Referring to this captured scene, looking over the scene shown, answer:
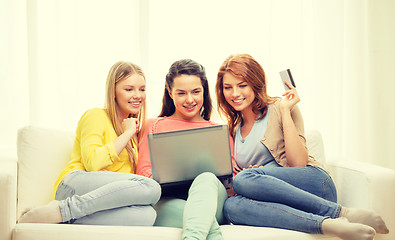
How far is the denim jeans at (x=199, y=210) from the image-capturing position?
1502 mm

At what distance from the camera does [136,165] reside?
205 cm

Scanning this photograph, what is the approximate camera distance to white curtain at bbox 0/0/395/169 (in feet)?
9.14

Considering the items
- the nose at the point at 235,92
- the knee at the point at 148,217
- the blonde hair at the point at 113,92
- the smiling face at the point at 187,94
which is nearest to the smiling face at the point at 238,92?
the nose at the point at 235,92

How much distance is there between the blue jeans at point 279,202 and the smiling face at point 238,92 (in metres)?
0.38

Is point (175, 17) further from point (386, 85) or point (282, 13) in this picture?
point (386, 85)

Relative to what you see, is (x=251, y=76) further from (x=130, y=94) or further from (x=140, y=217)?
(x=140, y=217)

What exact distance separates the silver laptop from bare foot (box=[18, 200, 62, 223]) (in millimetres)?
393

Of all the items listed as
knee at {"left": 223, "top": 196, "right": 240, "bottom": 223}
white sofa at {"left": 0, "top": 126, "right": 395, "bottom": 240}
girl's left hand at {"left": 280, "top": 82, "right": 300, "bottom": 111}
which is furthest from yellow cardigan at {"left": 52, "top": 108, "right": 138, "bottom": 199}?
girl's left hand at {"left": 280, "top": 82, "right": 300, "bottom": 111}

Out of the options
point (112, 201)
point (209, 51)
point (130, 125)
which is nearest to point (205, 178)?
point (112, 201)

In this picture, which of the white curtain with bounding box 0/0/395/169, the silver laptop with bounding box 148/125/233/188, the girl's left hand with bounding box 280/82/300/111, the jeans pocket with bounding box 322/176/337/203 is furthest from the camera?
the white curtain with bounding box 0/0/395/169

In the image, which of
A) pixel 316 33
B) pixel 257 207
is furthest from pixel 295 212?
pixel 316 33

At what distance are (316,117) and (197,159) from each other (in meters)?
1.63

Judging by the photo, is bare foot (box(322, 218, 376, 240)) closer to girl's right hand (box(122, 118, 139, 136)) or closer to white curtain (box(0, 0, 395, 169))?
girl's right hand (box(122, 118, 139, 136))

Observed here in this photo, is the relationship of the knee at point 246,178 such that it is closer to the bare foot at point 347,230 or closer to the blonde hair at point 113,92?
the bare foot at point 347,230
